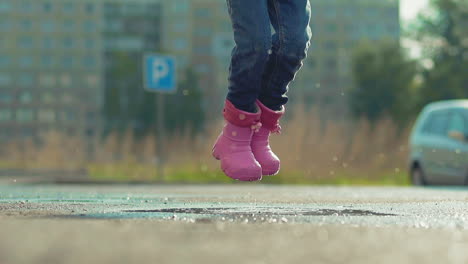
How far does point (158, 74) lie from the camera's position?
1639cm

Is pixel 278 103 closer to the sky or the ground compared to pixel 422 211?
closer to the sky

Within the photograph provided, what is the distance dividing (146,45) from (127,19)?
10.4 ft

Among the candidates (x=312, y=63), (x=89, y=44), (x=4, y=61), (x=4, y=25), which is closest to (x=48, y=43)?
(x=4, y=25)

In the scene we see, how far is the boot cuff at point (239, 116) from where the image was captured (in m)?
3.94

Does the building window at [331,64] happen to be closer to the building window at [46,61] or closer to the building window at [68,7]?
the building window at [68,7]

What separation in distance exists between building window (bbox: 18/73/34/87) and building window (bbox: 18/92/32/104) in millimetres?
951

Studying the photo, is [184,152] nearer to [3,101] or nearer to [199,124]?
[199,124]

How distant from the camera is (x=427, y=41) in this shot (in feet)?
161

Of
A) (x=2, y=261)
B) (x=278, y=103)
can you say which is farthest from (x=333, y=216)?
(x=2, y=261)

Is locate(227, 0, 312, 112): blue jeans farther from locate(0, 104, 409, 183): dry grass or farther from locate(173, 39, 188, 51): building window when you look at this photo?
locate(173, 39, 188, 51): building window

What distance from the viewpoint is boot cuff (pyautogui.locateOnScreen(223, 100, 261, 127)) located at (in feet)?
12.9

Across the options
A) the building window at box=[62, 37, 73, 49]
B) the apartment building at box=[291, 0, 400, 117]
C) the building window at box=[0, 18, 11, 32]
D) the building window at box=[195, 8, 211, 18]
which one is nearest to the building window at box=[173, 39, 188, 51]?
the building window at box=[195, 8, 211, 18]

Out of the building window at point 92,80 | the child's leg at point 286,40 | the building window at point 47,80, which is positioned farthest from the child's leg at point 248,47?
the building window at point 47,80

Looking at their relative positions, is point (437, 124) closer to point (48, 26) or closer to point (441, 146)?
point (441, 146)
